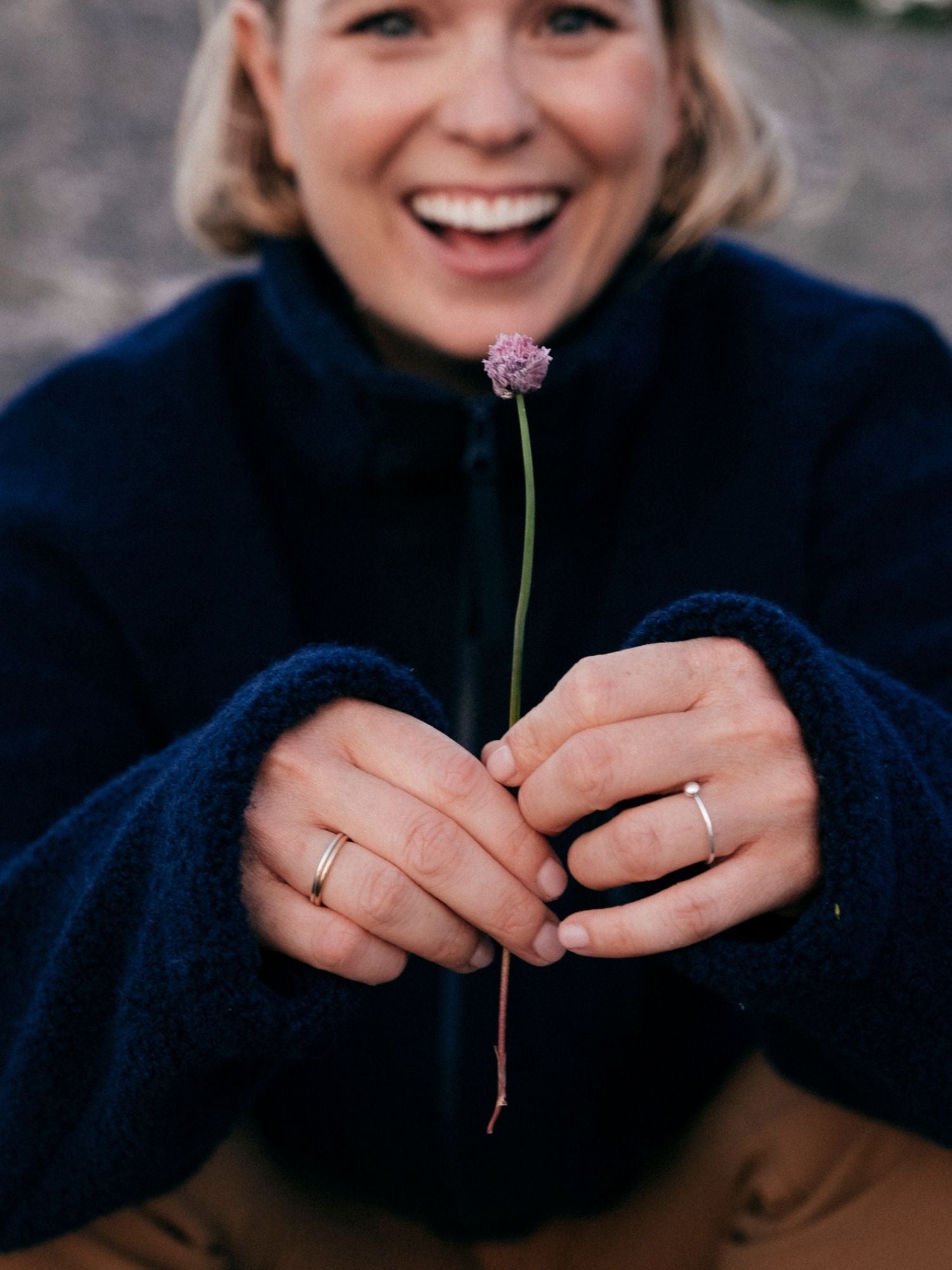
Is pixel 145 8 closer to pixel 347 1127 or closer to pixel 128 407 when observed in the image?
pixel 128 407

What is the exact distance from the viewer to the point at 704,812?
893 mm

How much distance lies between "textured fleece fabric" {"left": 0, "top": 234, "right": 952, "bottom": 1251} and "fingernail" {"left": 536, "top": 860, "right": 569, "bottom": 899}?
0.24 m

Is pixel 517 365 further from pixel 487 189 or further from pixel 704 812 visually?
pixel 487 189

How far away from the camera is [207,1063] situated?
38.4 inches

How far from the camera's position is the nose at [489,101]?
138cm

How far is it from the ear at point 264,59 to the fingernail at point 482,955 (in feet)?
3.58

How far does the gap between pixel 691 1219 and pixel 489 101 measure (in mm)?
1258

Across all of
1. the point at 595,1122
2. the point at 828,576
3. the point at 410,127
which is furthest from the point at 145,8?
the point at 595,1122

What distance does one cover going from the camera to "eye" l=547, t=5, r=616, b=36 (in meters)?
1.43

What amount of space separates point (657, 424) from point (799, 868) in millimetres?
752

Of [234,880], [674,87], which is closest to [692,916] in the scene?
[234,880]

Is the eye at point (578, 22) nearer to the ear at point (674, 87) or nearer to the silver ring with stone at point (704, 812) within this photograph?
the ear at point (674, 87)

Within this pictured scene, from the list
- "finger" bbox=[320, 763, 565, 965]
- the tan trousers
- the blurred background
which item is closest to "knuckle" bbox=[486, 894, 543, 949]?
"finger" bbox=[320, 763, 565, 965]

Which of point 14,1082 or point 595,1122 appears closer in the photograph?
point 14,1082
